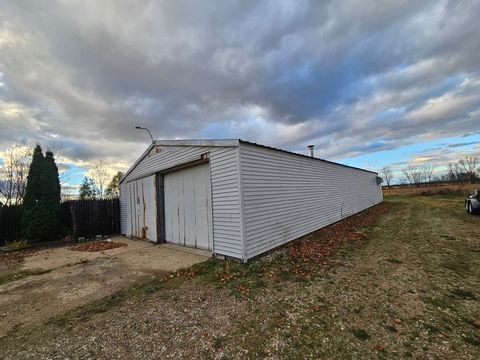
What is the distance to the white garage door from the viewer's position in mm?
6643

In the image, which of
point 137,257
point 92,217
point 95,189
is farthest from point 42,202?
point 95,189

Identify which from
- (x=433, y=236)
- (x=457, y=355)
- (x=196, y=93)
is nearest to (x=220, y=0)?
(x=196, y=93)

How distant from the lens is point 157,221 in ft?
27.3

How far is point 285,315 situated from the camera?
3.13 metres

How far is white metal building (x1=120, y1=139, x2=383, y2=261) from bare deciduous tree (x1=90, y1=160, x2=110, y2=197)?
18.1m

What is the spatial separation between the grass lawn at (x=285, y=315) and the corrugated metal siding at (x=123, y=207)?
7.18 metres

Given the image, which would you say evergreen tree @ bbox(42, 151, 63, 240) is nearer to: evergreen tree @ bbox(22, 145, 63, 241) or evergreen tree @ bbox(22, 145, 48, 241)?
evergreen tree @ bbox(22, 145, 63, 241)

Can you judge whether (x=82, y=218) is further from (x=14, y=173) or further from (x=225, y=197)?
(x=14, y=173)

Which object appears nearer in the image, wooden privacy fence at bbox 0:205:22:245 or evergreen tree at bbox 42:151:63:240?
wooden privacy fence at bbox 0:205:22:245

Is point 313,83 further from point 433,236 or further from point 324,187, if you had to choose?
point 433,236

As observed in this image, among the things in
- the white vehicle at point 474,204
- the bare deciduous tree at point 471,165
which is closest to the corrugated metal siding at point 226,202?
the white vehicle at point 474,204

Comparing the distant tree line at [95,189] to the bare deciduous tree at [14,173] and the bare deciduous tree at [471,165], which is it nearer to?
the bare deciduous tree at [14,173]

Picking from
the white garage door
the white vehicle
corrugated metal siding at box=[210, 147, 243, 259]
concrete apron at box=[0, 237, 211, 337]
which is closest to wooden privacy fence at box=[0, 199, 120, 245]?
concrete apron at box=[0, 237, 211, 337]

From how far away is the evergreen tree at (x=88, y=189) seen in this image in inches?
907
